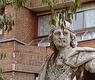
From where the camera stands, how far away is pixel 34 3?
24344mm

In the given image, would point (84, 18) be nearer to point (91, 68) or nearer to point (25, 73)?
point (25, 73)

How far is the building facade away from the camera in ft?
73.0

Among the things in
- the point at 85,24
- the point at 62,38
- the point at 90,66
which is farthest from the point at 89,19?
the point at 90,66

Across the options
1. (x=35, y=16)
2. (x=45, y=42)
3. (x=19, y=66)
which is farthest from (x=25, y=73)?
(x=35, y=16)

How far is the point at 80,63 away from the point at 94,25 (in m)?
16.6

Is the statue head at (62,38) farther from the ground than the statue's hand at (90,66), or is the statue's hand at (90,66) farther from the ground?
the statue head at (62,38)

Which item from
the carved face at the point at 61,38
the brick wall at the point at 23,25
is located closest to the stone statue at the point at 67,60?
the carved face at the point at 61,38

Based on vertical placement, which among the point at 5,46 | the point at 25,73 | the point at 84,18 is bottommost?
the point at 25,73

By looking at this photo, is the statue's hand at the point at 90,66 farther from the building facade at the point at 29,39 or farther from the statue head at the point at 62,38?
the building facade at the point at 29,39

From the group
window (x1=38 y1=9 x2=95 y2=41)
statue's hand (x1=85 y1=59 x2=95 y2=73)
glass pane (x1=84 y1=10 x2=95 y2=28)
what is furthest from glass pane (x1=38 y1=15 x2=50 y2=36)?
statue's hand (x1=85 y1=59 x2=95 y2=73)

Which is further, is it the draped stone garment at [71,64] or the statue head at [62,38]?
the statue head at [62,38]

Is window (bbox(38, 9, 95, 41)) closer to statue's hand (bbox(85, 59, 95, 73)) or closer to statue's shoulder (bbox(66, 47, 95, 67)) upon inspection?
statue's shoulder (bbox(66, 47, 95, 67))

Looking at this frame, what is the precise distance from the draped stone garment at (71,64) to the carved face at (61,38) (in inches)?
7.0

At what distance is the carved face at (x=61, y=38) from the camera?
250 inches
